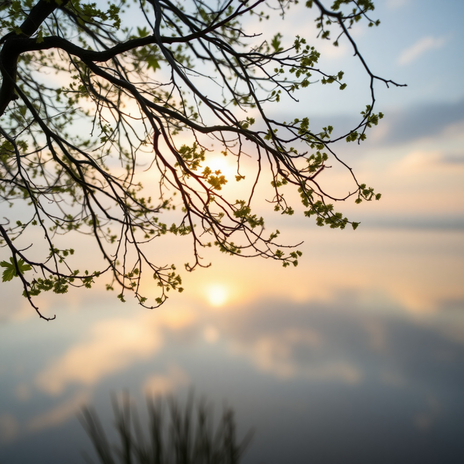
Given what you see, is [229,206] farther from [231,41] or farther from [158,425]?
[231,41]

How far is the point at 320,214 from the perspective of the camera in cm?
422

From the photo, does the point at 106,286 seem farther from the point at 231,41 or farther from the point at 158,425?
the point at 231,41

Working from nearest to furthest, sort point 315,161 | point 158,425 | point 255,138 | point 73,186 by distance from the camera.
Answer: point 158,425 < point 255,138 < point 315,161 < point 73,186

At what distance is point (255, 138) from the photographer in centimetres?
393

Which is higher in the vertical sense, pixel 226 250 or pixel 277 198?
pixel 277 198

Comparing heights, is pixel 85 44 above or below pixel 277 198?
Result: above

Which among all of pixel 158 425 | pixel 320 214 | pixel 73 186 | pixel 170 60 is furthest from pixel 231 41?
pixel 158 425

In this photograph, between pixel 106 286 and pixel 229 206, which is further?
pixel 106 286

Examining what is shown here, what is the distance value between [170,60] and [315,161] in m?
1.72

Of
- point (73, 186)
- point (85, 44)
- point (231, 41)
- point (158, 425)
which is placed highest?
point (85, 44)

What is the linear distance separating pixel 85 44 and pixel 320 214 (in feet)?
18.9

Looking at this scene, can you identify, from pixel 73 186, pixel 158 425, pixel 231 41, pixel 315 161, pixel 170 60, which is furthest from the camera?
pixel 73 186

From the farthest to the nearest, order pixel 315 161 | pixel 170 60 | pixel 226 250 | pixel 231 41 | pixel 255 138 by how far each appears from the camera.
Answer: pixel 231 41 < pixel 226 250 < pixel 315 161 < pixel 255 138 < pixel 170 60

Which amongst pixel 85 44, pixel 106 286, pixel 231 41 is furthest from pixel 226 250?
pixel 85 44
